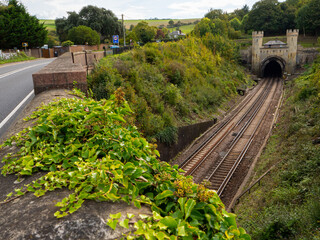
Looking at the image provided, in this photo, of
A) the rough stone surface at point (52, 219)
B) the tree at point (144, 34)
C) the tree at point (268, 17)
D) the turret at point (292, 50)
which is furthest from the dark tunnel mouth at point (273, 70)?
the rough stone surface at point (52, 219)

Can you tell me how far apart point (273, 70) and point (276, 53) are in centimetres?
904

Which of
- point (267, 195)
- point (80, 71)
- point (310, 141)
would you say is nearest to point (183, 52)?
point (310, 141)

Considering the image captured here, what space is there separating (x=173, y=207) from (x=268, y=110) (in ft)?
90.6

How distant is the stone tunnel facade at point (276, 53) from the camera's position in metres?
46.3

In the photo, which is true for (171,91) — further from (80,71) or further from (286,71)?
(286,71)

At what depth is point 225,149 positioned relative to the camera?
18.4 metres

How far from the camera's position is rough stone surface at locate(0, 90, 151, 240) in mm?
2154

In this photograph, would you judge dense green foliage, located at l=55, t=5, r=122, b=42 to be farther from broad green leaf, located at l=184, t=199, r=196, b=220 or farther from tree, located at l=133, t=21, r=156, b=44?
broad green leaf, located at l=184, t=199, r=196, b=220

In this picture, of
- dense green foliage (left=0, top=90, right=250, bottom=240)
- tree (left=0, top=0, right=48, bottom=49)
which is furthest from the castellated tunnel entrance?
dense green foliage (left=0, top=90, right=250, bottom=240)

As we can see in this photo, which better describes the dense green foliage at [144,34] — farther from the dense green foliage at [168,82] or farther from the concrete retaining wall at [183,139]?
the concrete retaining wall at [183,139]

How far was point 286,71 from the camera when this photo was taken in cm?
4731

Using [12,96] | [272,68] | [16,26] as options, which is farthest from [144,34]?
A: [272,68]

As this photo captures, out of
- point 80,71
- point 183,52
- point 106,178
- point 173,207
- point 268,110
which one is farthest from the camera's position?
point 183,52

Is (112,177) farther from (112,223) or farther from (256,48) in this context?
(256,48)
